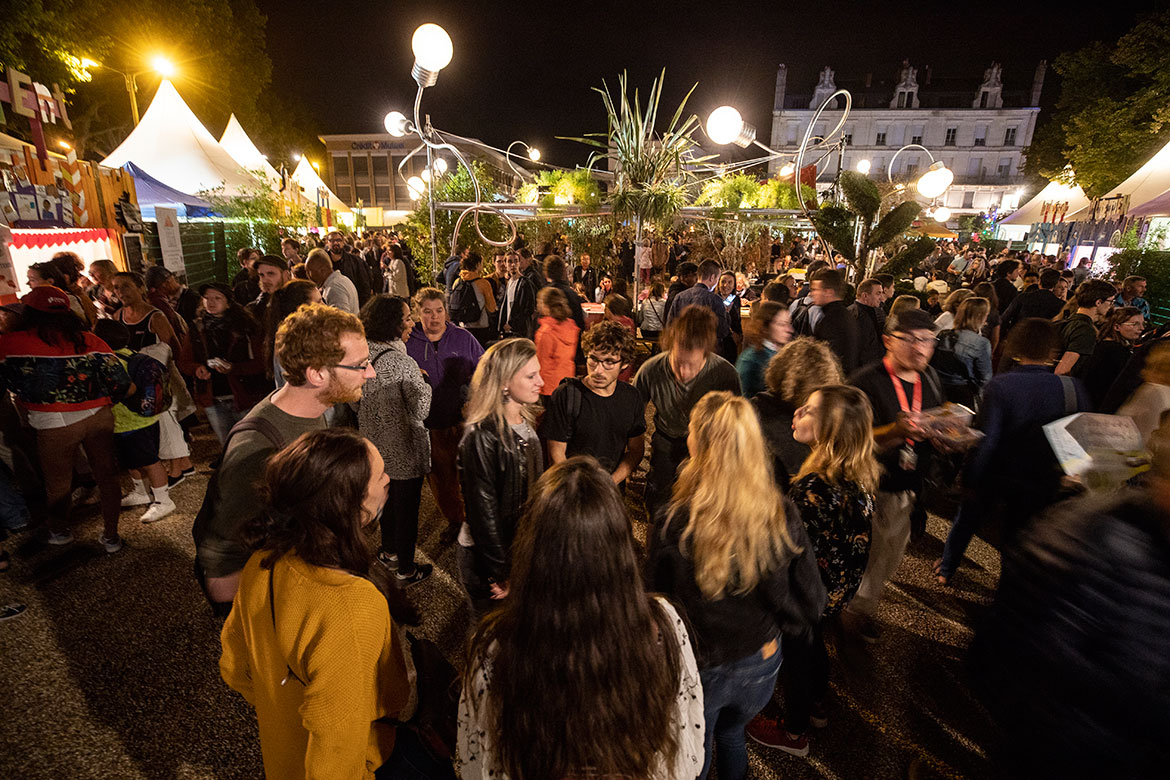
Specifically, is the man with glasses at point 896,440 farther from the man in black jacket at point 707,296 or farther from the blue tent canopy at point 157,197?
the blue tent canopy at point 157,197

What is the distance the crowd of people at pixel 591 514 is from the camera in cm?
124

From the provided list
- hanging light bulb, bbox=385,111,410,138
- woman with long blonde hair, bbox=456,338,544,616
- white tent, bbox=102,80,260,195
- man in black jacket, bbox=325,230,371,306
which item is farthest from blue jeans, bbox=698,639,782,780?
white tent, bbox=102,80,260,195

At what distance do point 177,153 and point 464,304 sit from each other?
10918 millimetres

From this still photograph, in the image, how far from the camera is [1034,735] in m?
1.51

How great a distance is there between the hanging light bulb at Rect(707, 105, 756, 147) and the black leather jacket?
5170mm

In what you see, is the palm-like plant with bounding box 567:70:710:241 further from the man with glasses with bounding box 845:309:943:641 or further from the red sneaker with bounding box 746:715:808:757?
the red sneaker with bounding box 746:715:808:757

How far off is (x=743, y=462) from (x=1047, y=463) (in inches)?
99.9

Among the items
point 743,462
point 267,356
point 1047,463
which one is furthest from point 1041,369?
point 267,356

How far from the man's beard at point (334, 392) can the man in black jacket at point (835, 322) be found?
13.9 ft

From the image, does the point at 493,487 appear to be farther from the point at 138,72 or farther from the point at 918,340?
the point at 138,72

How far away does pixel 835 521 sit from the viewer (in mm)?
2174

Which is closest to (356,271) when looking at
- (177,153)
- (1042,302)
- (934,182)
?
(177,153)

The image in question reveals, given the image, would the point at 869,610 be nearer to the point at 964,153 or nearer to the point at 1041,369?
the point at 1041,369

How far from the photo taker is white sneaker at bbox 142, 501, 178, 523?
14.1 feet
